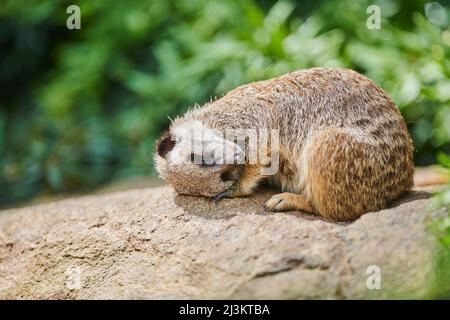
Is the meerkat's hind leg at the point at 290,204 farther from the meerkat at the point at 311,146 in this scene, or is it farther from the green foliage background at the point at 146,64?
the green foliage background at the point at 146,64

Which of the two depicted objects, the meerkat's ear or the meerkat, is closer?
the meerkat

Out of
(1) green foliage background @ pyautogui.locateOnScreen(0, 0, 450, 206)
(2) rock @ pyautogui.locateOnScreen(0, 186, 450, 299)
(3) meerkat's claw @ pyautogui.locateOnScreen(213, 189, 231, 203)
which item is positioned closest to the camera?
(2) rock @ pyautogui.locateOnScreen(0, 186, 450, 299)

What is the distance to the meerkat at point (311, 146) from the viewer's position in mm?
4453

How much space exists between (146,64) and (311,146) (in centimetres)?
570

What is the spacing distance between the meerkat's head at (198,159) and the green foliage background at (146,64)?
9.46 ft

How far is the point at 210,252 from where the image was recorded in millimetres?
4176

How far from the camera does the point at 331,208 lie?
4.48m

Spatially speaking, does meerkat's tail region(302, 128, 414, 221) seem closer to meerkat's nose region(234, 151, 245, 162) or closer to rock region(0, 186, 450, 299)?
rock region(0, 186, 450, 299)

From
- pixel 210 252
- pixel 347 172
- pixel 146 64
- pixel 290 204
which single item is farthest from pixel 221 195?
pixel 146 64

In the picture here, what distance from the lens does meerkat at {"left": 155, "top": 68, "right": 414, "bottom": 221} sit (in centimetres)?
445

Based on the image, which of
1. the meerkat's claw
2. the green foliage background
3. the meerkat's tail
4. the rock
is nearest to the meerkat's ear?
the rock

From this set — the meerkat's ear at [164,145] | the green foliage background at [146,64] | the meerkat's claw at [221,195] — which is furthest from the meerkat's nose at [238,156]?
the green foliage background at [146,64]

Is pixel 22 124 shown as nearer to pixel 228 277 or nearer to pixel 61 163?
pixel 61 163

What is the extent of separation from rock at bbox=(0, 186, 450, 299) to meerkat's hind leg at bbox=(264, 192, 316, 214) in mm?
63
